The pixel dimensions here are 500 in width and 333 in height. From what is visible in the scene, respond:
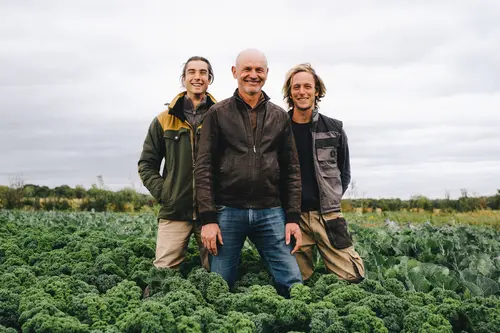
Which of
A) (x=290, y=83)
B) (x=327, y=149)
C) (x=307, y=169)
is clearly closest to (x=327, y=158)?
(x=327, y=149)

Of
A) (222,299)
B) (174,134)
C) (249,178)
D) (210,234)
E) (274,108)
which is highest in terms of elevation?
(274,108)

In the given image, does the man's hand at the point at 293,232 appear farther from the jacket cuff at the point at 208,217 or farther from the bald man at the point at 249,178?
the jacket cuff at the point at 208,217

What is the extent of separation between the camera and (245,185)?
15.0 feet

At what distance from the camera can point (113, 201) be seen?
23078 millimetres

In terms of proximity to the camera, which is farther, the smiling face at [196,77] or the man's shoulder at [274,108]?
the smiling face at [196,77]

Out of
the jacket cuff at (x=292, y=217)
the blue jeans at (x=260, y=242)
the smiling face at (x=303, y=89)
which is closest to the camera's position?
the blue jeans at (x=260, y=242)

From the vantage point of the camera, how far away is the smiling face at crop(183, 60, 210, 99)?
16.4 feet

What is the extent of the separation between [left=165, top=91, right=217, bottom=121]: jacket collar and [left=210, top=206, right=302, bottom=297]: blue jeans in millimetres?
1013

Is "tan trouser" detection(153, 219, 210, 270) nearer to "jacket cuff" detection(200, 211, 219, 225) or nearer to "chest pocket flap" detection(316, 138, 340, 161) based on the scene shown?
"jacket cuff" detection(200, 211, 219, 225)

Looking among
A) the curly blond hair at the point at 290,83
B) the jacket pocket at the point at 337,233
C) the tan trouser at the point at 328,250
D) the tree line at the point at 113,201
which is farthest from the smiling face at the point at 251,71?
the tree line at the point at 113,201

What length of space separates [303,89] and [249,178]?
103cm

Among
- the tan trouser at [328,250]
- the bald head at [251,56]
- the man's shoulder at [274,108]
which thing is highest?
the bald head at [251,56]

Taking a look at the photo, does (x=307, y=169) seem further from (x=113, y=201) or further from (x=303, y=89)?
(x=113, y=201)

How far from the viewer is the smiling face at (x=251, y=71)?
4.49 m
